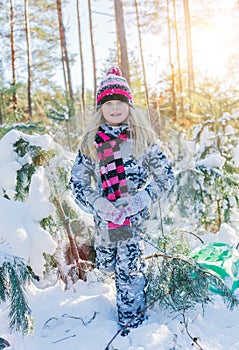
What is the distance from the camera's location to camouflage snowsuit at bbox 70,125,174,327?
205 centimetres

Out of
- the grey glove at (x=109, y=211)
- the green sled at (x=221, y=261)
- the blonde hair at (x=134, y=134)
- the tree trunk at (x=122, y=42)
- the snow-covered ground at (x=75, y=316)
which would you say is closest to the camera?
the snow-covered ground at (x=75, y=316)

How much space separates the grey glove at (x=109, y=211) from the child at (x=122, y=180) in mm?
19

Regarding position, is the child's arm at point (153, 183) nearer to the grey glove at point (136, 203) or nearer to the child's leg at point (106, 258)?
the grey glove at point (136, 203)

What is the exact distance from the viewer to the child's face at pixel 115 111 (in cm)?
211

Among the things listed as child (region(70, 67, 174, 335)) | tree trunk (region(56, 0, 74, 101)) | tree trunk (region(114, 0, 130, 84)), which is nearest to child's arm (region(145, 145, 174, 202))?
child (region(70, 67, 174, 335))

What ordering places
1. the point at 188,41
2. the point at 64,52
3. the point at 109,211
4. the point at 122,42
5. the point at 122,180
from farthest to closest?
1. the point at 188,41
2. the point at 64,52
3. the point at 122,42
4. the point at 122,180
5. the point at 109,211

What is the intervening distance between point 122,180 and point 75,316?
758 millimetres

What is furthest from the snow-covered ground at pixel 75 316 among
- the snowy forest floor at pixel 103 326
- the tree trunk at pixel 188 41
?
the tree trunk at pixel 188 41

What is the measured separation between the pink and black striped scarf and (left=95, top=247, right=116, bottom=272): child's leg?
160 mm

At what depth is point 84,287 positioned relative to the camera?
2.32 metres

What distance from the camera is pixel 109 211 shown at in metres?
1.96

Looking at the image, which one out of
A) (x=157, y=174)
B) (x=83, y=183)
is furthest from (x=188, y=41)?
(x=83, y=183)

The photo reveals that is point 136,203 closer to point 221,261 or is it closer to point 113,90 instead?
point 113,90

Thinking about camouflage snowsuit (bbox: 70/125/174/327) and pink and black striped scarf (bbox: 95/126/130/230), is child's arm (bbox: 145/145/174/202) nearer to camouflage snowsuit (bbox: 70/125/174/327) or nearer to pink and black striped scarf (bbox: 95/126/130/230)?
A: camouflage snowsuit (bbox: 70/125/174/327)
